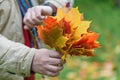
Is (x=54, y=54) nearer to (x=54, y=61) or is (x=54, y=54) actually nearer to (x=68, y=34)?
(x=54, y=61)

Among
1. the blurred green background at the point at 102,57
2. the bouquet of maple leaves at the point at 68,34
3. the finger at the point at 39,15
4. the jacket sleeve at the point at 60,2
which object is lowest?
the blurred green background at the point at 102,57

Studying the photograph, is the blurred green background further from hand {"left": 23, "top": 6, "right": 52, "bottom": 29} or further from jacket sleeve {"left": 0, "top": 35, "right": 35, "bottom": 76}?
jacket sleeve {"left": 0, "top": 35, "right": 35, "bottom": 76}

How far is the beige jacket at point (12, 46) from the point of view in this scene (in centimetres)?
269

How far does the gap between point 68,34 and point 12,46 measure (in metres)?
0.30

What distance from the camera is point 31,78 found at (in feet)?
9.98

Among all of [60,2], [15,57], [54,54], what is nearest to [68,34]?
[54,54]

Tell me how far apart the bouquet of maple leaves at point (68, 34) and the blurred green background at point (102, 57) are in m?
1.43

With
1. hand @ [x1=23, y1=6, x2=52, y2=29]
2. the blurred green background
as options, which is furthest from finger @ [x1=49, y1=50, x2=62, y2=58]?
the blurred green background

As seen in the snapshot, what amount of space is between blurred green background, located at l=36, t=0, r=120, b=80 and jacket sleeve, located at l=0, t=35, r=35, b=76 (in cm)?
135

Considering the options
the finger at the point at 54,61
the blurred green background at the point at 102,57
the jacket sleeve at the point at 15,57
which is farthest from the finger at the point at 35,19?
the blurred green background at the point at 102,57

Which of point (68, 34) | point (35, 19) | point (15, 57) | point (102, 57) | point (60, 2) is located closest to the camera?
point (68, 34)

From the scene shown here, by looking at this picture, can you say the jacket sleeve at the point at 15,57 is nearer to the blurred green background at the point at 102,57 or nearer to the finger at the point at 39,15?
the finger at the point at 39,15

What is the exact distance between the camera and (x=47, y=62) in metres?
2.64

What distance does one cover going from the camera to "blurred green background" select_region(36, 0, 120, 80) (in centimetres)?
542
